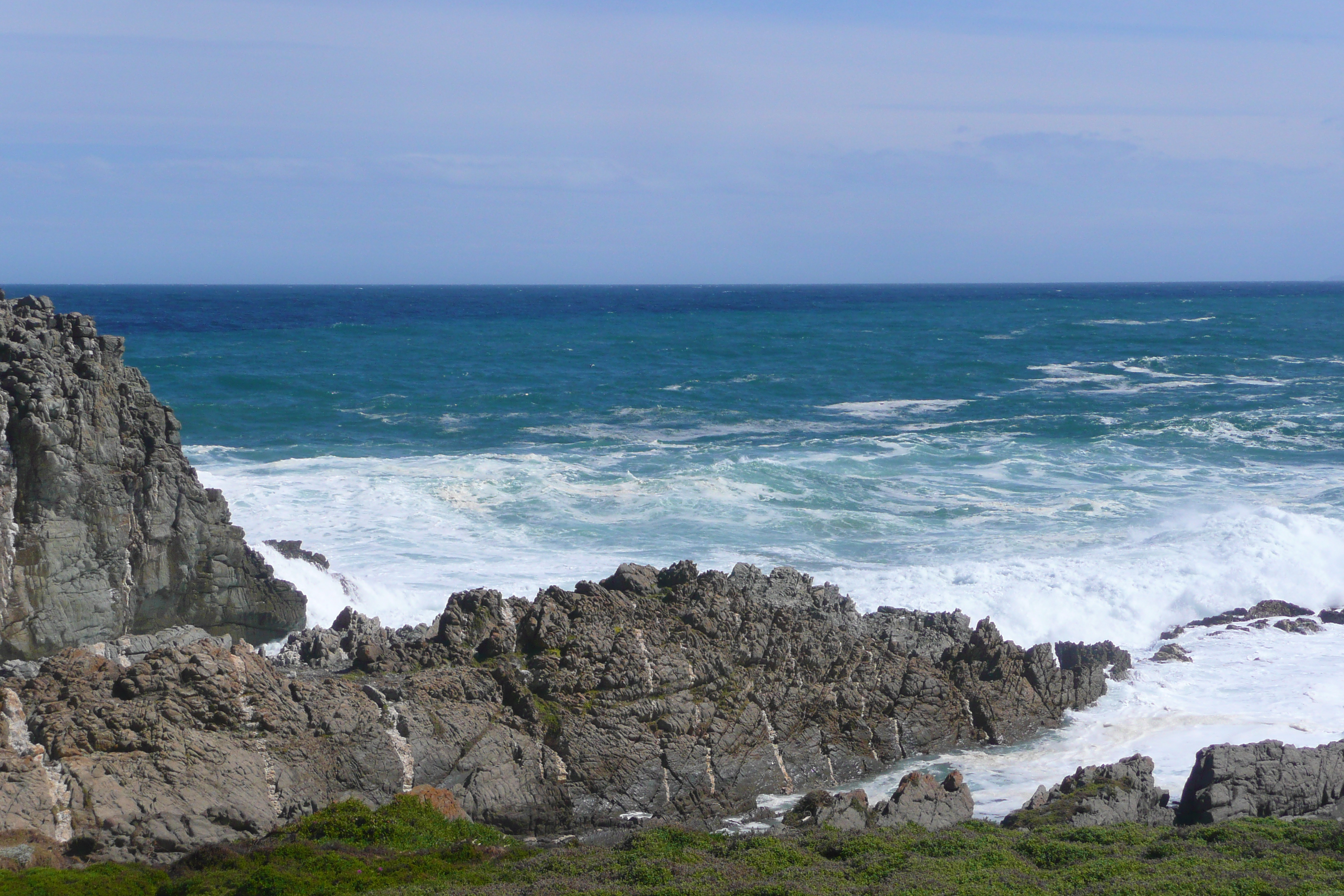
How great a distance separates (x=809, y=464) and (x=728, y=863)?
2462 cm

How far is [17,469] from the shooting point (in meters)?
17.2

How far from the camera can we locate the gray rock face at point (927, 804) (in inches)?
535

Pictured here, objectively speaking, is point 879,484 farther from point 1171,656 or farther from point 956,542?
point 1171,656

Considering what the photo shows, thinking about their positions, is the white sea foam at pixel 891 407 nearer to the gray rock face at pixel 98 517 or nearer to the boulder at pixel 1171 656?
the boulder at pixel 1171 656

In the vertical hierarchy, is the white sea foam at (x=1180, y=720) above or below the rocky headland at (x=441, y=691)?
below

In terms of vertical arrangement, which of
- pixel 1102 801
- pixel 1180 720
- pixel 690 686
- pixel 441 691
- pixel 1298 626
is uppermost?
pixel 441 691

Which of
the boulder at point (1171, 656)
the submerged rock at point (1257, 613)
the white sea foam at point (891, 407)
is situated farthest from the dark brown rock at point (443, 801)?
the white sea foam at point (891, 407)

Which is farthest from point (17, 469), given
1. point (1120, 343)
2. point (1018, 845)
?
point (1120, 343)

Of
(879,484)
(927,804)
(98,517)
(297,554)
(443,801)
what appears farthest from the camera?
(879,484)

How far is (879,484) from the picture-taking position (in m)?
33.4

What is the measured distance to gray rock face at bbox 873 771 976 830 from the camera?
13586mm

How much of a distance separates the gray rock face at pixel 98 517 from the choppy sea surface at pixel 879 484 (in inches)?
96.0

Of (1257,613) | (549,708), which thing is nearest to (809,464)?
(1257,613)

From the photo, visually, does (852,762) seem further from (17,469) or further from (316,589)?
(17,469)
